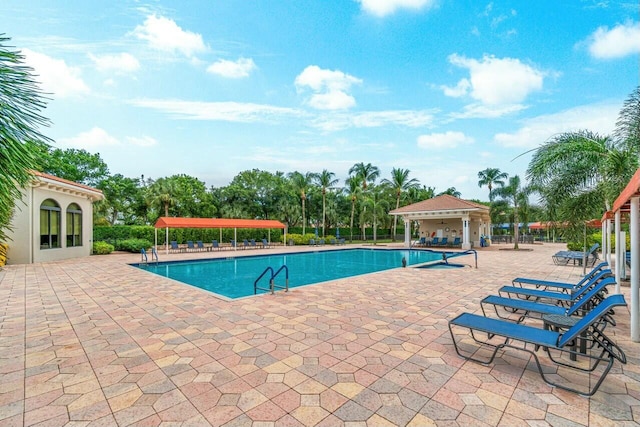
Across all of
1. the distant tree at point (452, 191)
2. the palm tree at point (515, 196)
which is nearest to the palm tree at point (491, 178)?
the palm tree at point (515, 196)

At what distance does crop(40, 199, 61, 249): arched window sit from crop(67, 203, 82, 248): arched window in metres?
0.83

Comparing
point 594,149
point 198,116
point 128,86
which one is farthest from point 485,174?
point 128,86

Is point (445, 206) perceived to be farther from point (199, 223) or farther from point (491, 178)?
point (199, 223)

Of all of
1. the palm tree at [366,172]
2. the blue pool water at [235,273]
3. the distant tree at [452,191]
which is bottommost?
the blue pool water at [235,273]

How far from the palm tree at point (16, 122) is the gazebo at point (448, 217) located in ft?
80.0

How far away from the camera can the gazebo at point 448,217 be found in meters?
23.3

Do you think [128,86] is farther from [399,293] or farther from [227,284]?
[399,293]

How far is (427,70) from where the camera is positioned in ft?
53.2

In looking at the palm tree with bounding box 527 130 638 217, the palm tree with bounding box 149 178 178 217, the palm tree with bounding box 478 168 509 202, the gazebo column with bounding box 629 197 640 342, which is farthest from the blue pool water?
the palm tree with bounding box 478 168 509 202

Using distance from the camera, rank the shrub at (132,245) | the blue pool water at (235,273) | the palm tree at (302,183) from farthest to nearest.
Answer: the palm tree at (302,183) < the shrub at (132,245) < the blue pool water at (235,273)

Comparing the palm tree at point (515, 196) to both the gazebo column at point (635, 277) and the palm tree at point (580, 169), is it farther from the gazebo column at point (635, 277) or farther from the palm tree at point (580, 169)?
the gazebo column at point (635, 277)

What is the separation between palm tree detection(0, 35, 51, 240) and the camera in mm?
1507

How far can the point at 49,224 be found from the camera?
15.4 m

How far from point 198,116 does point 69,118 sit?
745 inches
